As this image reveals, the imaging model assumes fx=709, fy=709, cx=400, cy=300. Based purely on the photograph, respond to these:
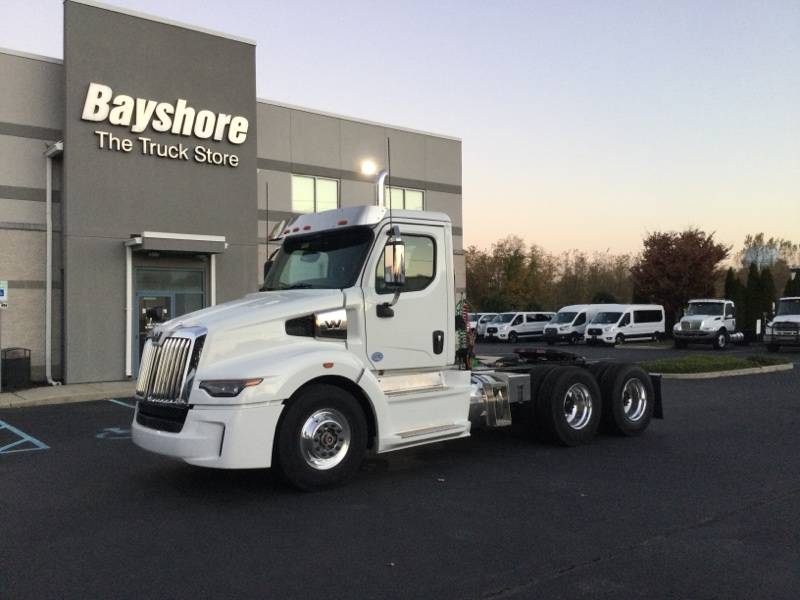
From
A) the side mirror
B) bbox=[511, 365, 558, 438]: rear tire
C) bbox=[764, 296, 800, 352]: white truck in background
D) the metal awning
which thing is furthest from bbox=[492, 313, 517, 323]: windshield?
the side mirror

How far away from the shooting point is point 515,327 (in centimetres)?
4066

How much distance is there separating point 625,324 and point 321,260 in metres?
32.0

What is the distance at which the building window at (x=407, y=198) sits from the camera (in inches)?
1027

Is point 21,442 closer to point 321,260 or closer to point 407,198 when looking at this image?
point 321,260

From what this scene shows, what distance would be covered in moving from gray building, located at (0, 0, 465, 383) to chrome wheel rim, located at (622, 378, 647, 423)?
10547 mm

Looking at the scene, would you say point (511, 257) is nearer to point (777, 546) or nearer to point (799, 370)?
point (799, 370)

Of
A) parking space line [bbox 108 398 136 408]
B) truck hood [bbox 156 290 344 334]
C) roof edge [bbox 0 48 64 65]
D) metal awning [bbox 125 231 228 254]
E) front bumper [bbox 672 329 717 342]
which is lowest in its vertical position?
parking space line [bbox 108 398 136 408]

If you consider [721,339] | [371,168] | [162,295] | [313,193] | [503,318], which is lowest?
[721,339]

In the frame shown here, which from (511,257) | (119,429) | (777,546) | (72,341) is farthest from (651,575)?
(511,257)

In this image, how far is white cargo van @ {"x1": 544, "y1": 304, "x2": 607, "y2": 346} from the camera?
126ft

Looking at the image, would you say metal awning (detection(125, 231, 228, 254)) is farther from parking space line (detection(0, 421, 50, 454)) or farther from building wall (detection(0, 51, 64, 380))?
parking space line (detection(0, 421, 50, 454))

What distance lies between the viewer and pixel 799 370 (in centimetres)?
2059

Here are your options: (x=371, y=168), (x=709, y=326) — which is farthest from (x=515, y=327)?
(x=371, y=168)

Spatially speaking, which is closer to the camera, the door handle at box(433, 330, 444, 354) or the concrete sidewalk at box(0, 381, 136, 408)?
the door handle at box(433, 330, 444, 354)
